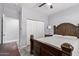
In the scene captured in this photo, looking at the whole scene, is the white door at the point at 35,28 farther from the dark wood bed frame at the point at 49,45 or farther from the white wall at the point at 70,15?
the white wall at the point at 70,15

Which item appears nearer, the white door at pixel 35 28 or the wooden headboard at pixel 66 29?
the wooden headboard at pixel 66 29

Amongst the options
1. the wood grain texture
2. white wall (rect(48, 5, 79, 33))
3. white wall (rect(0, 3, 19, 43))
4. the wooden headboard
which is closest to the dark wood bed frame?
the wooden headboard

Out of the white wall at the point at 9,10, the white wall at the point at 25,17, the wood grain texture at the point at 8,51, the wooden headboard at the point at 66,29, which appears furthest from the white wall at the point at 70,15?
the wood grain texture at the point at 8,51

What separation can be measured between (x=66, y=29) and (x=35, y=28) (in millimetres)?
1631

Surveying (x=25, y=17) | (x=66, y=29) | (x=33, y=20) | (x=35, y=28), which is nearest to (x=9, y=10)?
(x=25, y=17)

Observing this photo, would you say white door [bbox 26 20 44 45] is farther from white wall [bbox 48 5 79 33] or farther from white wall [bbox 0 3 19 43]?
white wall [bbox 48 5 79 33]

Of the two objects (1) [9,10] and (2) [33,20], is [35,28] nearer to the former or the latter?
(2) [33,20]

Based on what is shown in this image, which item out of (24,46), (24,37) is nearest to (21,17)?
(24,37)

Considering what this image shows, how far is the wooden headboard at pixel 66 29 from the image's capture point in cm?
309

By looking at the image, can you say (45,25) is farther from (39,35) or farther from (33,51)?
(33,51)

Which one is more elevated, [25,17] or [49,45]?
[25,17]

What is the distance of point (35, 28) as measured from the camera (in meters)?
4.16

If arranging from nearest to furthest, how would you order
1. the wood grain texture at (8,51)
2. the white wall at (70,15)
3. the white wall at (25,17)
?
1. the wood grain texture at (8,51)
2. the white wall at (70,15)
3. the white wall at (25,17)

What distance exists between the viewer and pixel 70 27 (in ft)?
10.7
